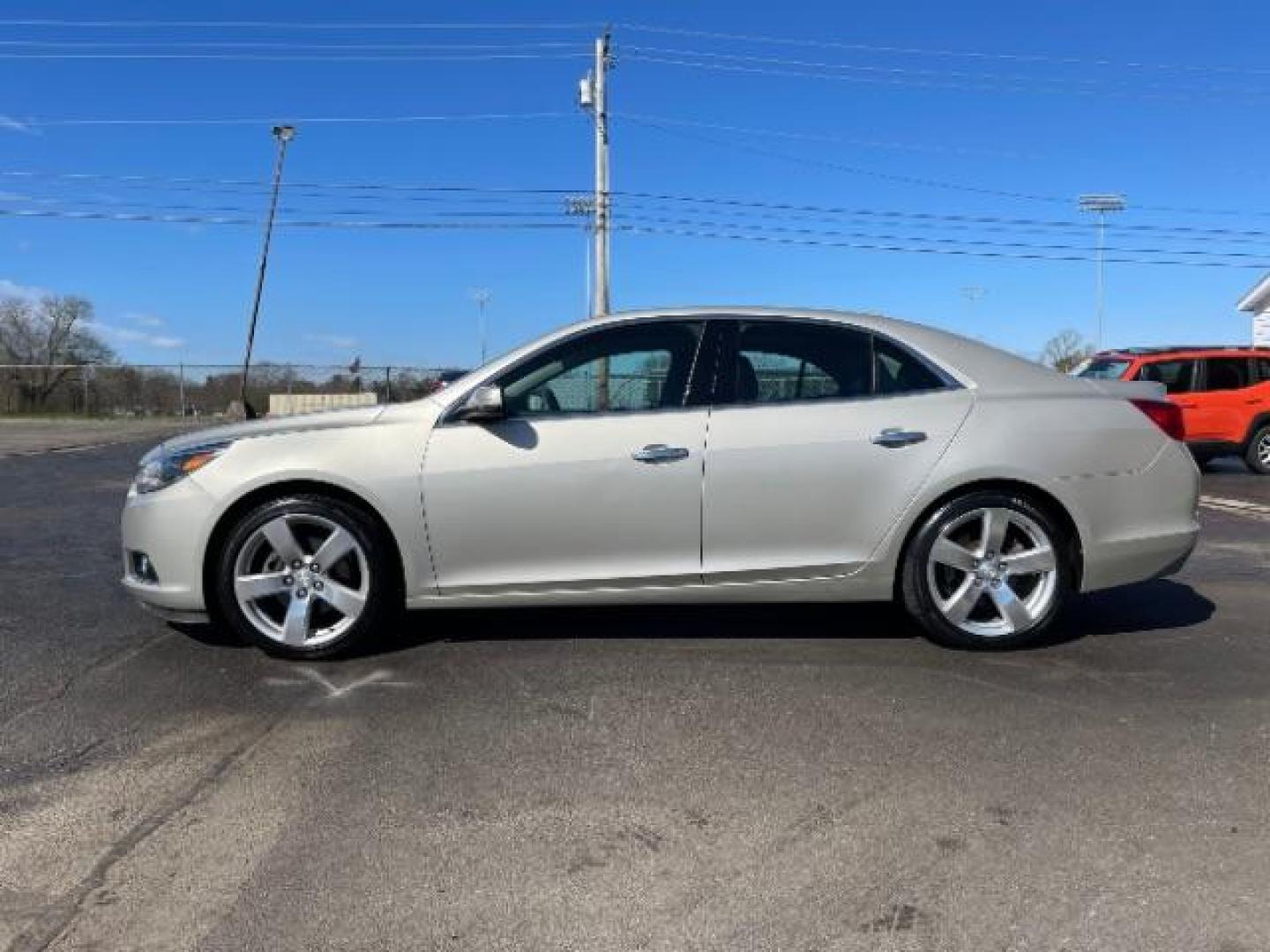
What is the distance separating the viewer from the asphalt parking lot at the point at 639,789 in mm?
2627

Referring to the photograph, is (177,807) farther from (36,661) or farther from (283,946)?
(36,661)

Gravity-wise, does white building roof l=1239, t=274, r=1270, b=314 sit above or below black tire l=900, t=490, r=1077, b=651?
above

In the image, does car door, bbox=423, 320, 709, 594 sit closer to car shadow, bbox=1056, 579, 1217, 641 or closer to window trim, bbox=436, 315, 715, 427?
window trim, bbox=436, 315, 715, 427

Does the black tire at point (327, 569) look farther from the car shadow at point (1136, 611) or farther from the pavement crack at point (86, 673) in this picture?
the car shadow at point (1136, 611)

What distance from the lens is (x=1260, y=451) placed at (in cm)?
1471

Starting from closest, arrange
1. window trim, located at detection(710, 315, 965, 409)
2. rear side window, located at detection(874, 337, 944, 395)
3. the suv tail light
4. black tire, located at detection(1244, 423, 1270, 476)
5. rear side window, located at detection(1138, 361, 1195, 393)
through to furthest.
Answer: window trim, located at detection(710, 315, 965, 409)
rear side window, located at detection(874, 337, 944, 395)
the suv tail light
rear side window, located at detection(1138, 361, 1195, 393)
black tire, located at detection(1244, 423, 1270, 476)

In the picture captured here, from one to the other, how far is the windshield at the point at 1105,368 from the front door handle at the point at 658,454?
10868mm

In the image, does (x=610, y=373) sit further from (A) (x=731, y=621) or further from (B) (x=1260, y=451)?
(B) (x=1260, y=451)

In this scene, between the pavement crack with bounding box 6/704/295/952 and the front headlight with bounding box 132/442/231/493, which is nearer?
the pavement crack with bounding box 6/704/295/952

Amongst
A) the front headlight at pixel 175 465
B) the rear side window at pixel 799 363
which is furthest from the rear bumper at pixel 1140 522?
the front headlight at pixel 175 465

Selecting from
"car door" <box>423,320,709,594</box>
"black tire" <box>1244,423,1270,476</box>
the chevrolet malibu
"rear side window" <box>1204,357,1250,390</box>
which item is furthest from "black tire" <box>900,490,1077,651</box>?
"black tire" <box>1244,423,1270,476</box>

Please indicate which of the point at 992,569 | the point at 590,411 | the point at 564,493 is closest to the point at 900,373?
the point at 992,569

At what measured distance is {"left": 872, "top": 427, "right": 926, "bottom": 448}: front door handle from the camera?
4.75m

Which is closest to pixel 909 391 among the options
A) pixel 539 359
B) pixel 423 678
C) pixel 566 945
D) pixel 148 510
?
pixel 539 359
